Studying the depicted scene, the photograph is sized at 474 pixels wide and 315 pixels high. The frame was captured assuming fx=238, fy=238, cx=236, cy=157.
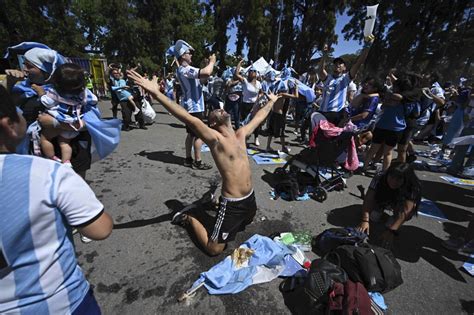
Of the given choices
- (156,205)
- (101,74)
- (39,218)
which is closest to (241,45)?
(101,74)

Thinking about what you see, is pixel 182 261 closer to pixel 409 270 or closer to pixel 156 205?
pixel 156 205

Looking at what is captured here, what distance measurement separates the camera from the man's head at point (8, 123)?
0.81 m

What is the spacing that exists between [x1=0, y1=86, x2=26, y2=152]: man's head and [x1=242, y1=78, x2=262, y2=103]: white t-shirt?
6.10m

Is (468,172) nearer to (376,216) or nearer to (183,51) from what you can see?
(376,216)

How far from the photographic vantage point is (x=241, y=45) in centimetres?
2708

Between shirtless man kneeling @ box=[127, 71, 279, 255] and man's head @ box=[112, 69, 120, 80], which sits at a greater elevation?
man's head @ box=[112, 69, 120, 80]

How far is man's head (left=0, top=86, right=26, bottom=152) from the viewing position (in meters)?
0.81

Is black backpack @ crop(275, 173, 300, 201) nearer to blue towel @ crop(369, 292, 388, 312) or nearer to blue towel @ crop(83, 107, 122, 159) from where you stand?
blue towel @ crop(369, 292, 388, 312)

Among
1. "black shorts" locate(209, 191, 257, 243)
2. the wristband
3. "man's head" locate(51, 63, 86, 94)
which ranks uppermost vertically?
"man's head" locate(51, 63, 86, 94)

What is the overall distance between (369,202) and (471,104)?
14.6 ft

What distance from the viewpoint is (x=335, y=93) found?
480 cm

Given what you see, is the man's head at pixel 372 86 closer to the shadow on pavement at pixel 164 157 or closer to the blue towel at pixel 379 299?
the blue towel at pixel 379 299

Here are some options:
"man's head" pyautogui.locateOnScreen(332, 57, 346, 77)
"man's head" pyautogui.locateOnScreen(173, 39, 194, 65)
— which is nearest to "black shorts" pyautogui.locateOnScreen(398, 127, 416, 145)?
"man's head" pyautogui.locateOnScreen(332, 57, 346, 77)

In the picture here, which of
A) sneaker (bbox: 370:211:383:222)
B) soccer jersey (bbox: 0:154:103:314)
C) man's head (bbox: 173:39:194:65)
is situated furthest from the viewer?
man's head (bbox: 173:39:194:65)
